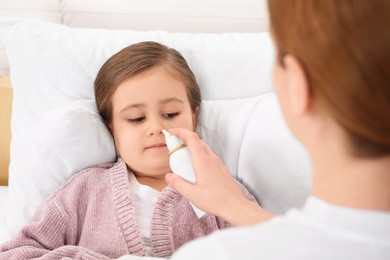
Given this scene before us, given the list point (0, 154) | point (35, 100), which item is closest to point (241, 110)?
point (35, 100)

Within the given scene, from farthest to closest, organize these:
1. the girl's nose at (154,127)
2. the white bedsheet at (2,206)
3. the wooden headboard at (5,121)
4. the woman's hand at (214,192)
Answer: the wooden headboard at (5,121) < the white bedsheet at (2,206) < the girl's nose at (154,127) < the woman's hand at (214,192)

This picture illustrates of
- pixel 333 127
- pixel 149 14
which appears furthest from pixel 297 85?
pixel 149 14

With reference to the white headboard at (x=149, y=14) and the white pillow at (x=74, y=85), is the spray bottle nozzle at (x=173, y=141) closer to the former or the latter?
the white pillow at (x=74, y=85)

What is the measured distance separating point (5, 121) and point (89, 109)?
45cm

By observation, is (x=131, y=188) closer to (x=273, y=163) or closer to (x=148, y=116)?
(x=148, y=116)

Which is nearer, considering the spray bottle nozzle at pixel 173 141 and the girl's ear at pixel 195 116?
the spray bottle nozzle at pixel 173 141

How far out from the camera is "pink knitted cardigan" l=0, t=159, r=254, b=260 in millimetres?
1167

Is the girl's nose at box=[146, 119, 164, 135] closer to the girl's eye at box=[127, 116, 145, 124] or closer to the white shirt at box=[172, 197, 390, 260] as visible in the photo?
the girl's eye at box=[127, 116, 145, 124]

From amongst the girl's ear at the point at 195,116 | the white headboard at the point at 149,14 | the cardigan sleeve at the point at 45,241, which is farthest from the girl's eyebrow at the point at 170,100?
the white headboard at the point at 149,14

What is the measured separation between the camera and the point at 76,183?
129 cm

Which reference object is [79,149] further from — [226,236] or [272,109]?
[226,236]

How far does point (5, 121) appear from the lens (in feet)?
5.54

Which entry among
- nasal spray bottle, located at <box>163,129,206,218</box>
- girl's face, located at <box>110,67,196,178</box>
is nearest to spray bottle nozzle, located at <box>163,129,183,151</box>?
nasal spray bottle, located at <box>163,129,206,218</box>

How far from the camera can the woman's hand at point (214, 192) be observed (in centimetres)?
105
